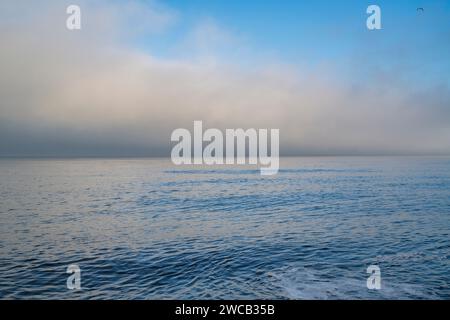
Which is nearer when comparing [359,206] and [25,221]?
[25,221]

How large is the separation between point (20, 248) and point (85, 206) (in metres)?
22.3

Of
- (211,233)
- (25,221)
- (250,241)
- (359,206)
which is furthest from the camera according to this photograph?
(359,206)

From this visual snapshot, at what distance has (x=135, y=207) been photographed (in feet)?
147

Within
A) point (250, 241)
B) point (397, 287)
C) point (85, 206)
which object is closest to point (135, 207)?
point (85, 206)

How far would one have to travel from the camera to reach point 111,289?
15734 mm

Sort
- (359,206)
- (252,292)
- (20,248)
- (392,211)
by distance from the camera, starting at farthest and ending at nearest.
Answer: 1. (359,206)
2. (392,211)
3. (20,248)
4. (252,292)

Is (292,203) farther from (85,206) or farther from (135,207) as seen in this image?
(85,206)
